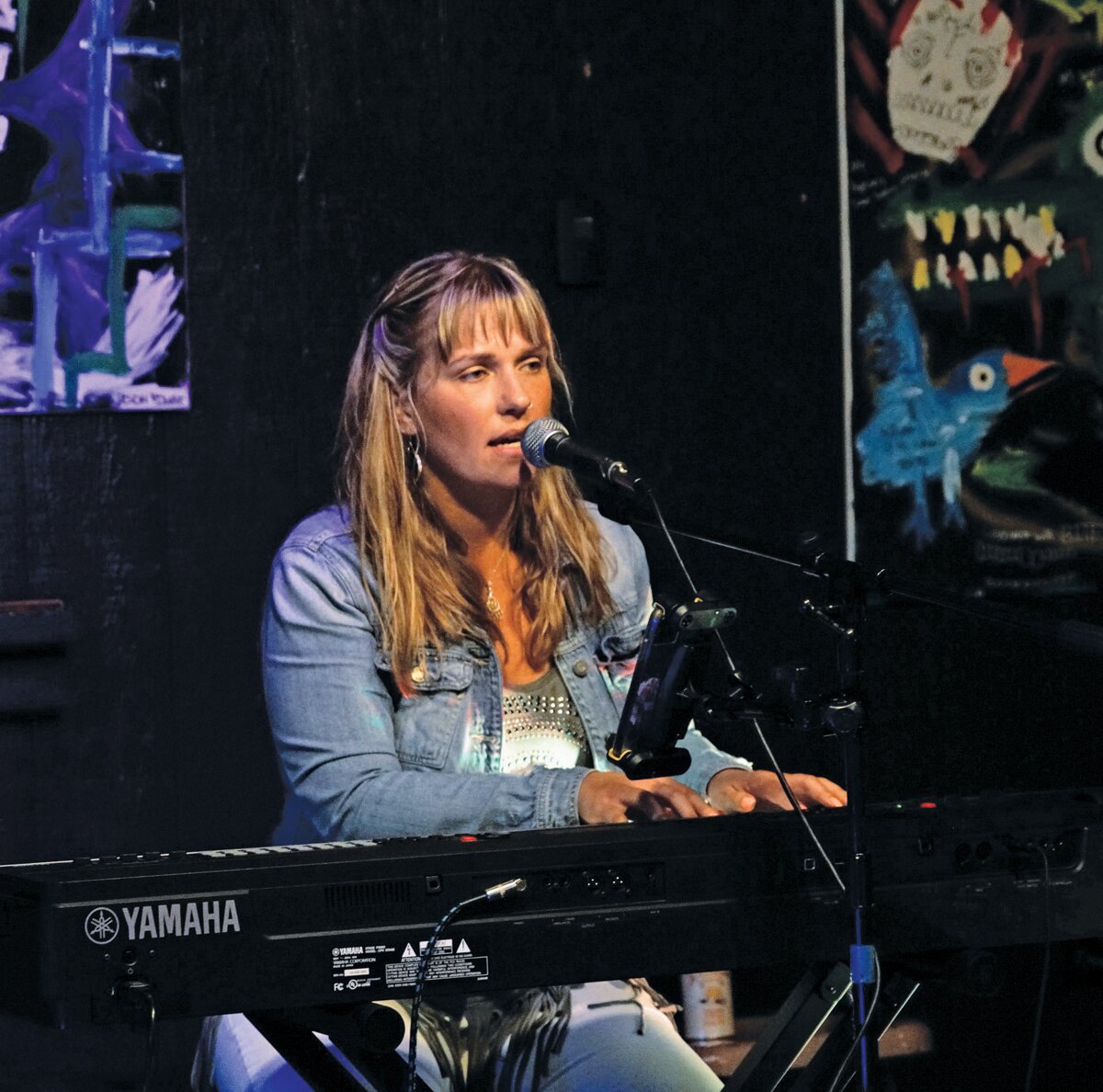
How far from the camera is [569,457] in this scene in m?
1.90

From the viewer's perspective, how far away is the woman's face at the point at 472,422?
2.62m

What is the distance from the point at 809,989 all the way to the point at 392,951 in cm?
54

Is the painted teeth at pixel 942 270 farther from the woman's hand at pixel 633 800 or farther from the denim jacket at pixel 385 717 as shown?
the woman's hand at pixel 633 800

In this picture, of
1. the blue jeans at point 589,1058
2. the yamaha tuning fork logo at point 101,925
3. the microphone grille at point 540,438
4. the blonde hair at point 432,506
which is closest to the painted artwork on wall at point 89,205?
the blonde hair at point 432,506

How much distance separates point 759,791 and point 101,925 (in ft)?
2.98

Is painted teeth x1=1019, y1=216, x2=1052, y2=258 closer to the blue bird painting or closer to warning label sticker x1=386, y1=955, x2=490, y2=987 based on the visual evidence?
the blue bird painting

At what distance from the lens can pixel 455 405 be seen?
2.62 meters

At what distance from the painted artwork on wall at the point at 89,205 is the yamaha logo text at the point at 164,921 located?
129 centimetres

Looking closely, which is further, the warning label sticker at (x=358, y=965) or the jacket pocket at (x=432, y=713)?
the jacket pocket at (x=432, y=713)

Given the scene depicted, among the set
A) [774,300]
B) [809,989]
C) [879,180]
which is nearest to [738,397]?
[774,300]

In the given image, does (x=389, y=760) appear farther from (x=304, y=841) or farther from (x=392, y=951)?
(x=392, y=951)

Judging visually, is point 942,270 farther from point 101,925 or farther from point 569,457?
point 101,925

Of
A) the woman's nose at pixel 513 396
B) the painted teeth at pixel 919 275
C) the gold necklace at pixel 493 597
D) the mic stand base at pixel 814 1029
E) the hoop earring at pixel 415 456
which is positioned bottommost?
the mic stand base at pixel 814 1029

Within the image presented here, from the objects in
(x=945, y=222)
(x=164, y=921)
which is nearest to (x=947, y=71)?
(x=945, y=222)
